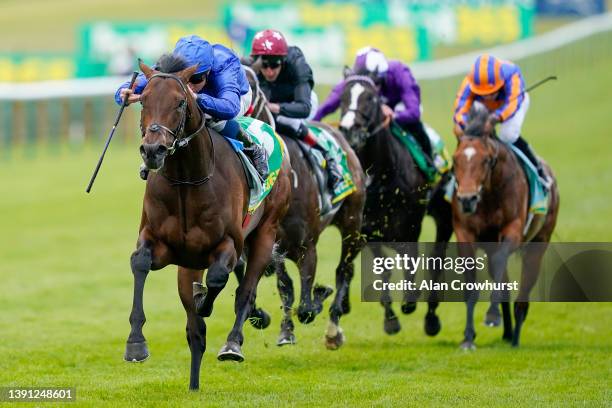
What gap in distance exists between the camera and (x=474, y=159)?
10.4 metres

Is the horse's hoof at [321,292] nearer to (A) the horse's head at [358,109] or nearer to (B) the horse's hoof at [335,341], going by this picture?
(B) the horse's hoof at [335,341]

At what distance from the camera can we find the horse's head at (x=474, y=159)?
33.7ft

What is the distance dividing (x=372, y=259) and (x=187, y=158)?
4498 millimetres

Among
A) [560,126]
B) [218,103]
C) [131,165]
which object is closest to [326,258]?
[218,103]

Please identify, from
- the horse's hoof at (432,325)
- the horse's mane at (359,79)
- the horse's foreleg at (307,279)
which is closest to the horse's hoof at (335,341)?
the horse's foreleg at (307,279)

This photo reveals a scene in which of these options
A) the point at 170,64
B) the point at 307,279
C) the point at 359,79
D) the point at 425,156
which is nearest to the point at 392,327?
the point at 425,156

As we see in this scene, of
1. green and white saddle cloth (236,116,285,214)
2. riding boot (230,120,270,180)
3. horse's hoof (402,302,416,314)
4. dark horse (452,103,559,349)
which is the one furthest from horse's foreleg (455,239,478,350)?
riding boot (230,120,270,180)

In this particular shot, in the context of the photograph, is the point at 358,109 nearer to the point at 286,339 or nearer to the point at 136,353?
the point at 286,339

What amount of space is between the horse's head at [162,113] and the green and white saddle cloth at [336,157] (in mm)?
3043

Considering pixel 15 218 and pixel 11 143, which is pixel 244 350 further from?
pixel 11 143

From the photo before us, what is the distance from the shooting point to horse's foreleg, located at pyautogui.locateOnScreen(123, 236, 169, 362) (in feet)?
23.4

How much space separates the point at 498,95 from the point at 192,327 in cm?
441

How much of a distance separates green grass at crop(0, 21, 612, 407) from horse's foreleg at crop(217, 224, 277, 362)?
31 cm

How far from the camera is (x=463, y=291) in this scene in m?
10.8
